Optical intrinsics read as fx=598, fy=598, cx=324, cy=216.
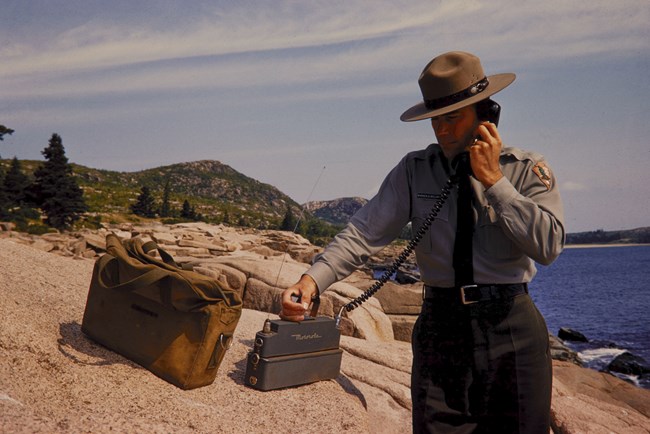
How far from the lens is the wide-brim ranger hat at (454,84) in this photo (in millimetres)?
3221

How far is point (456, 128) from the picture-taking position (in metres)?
3.29

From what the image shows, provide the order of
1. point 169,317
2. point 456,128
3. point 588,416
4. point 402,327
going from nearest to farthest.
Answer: point 456,128
point 169,317
point 588,416
point 402,327

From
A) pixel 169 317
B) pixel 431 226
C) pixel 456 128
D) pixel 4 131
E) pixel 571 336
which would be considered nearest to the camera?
pixel 456 128

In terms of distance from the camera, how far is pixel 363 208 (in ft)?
12.6

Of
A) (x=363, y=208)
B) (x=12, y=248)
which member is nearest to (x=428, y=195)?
(x=363, y=208)

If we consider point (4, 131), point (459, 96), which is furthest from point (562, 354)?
point (4, 131)

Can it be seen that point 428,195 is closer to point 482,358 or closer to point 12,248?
point 482,358

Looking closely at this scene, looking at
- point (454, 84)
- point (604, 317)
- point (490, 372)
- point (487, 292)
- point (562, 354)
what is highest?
point (454, 84)

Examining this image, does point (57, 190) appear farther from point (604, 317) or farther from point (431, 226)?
point (604, 317)

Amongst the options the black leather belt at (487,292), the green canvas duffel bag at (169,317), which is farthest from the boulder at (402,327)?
the black leather belt at (487,292)

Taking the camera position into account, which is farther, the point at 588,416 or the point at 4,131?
the point at 4,131

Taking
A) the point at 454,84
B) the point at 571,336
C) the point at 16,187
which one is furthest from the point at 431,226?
the point at 16,187

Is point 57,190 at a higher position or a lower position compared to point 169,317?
higher

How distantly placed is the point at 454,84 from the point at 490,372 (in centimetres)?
156
